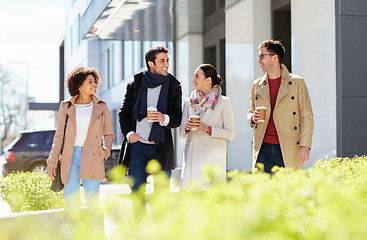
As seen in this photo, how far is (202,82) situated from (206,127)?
446 millimetres

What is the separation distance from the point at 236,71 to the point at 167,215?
39.0 feet

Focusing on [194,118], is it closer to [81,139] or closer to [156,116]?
[156,116]

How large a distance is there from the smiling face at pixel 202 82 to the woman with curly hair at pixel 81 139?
41.5 inches

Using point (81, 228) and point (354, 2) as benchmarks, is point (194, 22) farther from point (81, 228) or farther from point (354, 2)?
point (81, 228)

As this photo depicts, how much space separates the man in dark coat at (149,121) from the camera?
5852 mm

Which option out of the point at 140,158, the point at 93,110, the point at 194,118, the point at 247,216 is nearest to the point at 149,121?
the point at 140,158

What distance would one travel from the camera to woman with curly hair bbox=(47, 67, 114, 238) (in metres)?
6.00

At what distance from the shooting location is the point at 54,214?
5.86 m

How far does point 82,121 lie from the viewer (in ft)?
20.0

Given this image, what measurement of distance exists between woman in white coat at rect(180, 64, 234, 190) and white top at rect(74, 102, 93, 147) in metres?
0.97

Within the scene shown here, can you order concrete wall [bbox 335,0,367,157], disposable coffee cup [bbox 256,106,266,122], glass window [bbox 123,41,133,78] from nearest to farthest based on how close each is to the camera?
disposable coffee cup [bbox 256,106,266,122], concrete wall [bbox 335,0,367,157], glass window [bbox 123,41,133,78]

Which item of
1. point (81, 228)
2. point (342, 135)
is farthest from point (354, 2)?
point (81, 228)

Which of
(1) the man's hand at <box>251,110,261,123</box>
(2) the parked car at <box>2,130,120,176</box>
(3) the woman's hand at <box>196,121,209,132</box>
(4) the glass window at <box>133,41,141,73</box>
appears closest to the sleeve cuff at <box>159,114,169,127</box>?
(3) the woman's hand at <box>196,121,209,132</box>

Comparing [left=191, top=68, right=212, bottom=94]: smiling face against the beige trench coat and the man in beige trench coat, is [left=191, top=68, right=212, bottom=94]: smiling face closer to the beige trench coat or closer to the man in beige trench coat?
the beige trench coat
